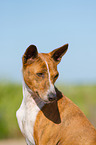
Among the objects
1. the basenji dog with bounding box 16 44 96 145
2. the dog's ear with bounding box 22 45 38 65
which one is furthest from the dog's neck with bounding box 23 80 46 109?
the dog's ear with bounding box 22 45 38 65

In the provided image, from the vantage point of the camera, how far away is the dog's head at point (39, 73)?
5.54 m

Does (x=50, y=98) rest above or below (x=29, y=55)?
below

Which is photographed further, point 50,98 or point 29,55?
point 29,55

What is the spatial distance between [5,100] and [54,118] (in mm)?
13138

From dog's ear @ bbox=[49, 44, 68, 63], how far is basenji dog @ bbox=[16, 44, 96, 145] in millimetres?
234

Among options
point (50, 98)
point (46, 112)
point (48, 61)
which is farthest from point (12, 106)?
point (50, 98)

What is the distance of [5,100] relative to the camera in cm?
1842

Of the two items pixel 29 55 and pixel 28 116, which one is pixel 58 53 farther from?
pixel 28 116

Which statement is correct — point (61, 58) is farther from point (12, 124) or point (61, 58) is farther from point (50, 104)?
point (12, 124)

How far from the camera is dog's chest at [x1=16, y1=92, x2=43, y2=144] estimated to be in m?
5.75

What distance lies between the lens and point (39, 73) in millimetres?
5656

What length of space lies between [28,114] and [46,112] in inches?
16.4

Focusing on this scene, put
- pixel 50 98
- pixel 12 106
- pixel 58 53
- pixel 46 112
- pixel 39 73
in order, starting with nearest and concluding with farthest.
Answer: pixel 50 98
pixel 39 73
pixel 46 112
pixel 58 53
pixel 12 106

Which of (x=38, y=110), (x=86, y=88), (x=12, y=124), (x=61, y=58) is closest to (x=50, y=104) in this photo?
(x=38, y=110)
